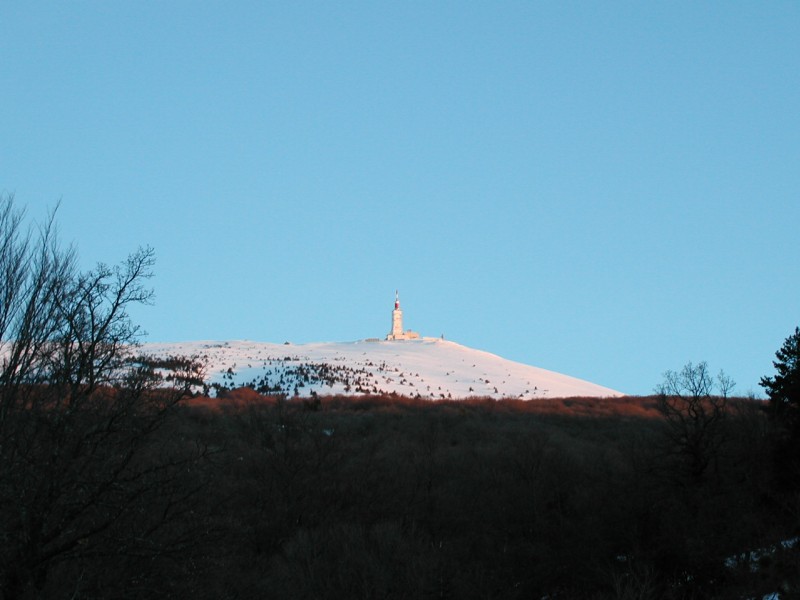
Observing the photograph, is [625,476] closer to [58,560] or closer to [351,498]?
[351,498]

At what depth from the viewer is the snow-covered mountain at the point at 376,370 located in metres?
60.2

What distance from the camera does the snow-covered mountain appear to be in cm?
6025

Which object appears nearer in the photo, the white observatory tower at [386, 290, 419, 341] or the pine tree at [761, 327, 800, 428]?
the pine tree at [761, 327, 800, 428]

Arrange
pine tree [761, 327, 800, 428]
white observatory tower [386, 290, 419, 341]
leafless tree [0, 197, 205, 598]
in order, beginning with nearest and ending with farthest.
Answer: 1. leafless tree [0, 197, 205, 598]
2. pine tree [761, 327, 800, 428]
3. white observatory tower [386, 290, 419, 341]

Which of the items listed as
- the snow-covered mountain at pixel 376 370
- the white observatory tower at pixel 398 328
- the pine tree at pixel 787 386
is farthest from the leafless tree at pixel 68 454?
the white observatory tower at pixel 398 328

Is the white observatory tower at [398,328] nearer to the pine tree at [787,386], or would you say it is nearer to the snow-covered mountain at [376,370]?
the snow-covered mountain at [376,370]

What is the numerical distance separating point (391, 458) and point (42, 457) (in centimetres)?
2810

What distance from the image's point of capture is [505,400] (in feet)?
188

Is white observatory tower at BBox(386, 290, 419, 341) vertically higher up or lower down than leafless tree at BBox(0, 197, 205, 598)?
higher up

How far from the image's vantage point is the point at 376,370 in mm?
67438

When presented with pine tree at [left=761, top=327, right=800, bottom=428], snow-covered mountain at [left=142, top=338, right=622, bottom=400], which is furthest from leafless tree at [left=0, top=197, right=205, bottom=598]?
snow-covered mountain at [left=142, top=338, right=622, bottom=400]

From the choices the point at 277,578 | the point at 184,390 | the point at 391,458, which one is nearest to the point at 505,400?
the point at 391,458

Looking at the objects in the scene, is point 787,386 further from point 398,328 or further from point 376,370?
point 398,328

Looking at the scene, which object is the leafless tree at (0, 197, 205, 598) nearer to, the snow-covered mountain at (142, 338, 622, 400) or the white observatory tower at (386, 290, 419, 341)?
the snow-covered mountain at (142, 338, 622, 400)
